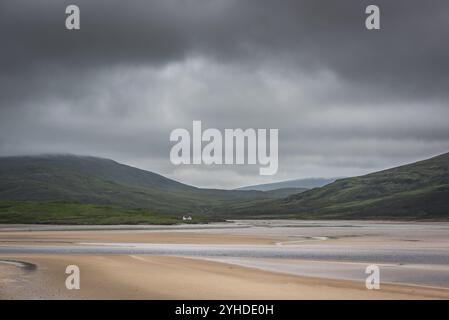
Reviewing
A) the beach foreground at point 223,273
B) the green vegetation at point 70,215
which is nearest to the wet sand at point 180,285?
the beach foreground at point 223,273

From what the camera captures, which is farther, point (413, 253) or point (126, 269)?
point (413, 253)

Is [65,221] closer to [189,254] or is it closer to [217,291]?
[189,254]

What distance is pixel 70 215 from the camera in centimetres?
15425

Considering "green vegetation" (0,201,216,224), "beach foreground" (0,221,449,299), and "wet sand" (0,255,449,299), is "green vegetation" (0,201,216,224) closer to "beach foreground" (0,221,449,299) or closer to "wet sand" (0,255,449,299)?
"beach foreground" (0,221,449,299)

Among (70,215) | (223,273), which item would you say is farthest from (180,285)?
(70,215)

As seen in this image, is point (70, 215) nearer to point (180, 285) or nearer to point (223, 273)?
point (223, 273)

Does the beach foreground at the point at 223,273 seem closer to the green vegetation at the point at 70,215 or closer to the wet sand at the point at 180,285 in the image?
the wet sand at the point at 180,285

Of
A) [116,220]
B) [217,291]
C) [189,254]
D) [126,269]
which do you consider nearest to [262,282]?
[217,291]

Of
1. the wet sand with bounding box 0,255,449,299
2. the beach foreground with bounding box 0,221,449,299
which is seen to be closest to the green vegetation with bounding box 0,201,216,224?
the beach foreground with bounding box 0,221,449,299

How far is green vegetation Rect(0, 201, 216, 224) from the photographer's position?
140 meters
